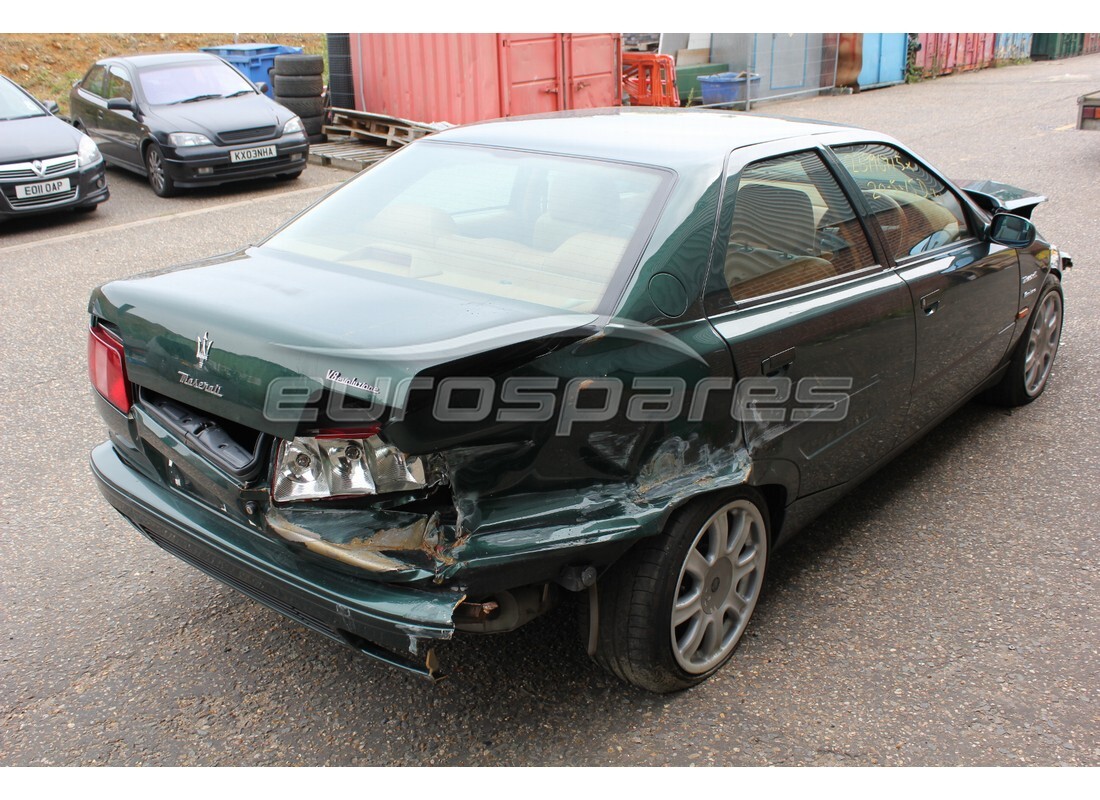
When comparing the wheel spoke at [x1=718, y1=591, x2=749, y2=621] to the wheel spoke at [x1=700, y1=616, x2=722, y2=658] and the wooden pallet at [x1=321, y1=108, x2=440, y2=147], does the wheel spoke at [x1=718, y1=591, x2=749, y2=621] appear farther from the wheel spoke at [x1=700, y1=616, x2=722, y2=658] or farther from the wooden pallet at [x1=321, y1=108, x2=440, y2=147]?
the wooden pallet at [x1=321, y1=108, x2=440, y2=147]

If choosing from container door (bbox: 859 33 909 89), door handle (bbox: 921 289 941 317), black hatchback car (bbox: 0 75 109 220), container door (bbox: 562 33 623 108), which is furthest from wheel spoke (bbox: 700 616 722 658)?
container door (bbox: 859 33 909 89)

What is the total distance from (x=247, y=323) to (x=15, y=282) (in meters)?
6.18

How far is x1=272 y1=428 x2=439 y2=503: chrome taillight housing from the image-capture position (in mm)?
2320

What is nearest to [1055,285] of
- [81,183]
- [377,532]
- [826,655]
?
[826,655]

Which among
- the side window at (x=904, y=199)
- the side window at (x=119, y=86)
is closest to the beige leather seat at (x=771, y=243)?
the side window at (x=904, y=199)

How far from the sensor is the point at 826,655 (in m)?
3.03

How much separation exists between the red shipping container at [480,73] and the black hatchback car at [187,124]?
2.12 metres

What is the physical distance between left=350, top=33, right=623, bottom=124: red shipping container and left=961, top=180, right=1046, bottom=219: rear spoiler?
7594 millimetres

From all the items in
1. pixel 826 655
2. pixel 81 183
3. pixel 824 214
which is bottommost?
pixel 826 655

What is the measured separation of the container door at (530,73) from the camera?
476 inches

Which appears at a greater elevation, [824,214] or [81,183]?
[824,214]

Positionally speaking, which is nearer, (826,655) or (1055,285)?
(826,655)

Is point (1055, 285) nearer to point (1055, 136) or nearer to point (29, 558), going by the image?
point (29, 558)

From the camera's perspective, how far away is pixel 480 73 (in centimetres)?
1209
